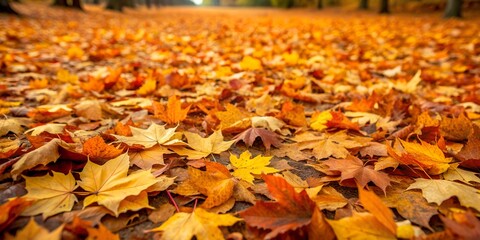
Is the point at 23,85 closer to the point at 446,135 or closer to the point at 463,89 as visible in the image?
the point at 446,135

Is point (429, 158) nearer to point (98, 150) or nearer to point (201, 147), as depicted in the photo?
point (201, 147)

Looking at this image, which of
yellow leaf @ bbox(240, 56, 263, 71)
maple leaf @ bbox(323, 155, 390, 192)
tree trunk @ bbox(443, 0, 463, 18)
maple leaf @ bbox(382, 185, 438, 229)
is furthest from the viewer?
tree trunk @ bbox(443, 0, 463, 18)

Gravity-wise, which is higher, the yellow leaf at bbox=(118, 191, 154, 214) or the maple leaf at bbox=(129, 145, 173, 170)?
the maple leaf at bbox=(129, 145, 173, 170)

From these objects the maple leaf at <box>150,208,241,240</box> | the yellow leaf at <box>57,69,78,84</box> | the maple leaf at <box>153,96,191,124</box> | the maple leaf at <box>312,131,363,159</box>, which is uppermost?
the yellow leaf at <box>57,69,78,84</box>

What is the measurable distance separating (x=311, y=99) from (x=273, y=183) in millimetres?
1378

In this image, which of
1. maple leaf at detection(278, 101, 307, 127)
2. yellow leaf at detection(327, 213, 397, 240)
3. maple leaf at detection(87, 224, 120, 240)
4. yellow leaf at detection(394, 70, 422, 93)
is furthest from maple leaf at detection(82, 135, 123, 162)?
yellow leaf at detection(394, 70, 422, 93)

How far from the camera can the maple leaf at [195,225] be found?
2.74 feet

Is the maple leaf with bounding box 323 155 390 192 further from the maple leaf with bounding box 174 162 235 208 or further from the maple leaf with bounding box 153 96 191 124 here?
the maple leaf with bounding box 153 96 191 124

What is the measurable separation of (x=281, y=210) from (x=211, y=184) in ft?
0.98

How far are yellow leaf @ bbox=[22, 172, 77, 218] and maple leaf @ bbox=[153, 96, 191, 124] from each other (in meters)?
0.66

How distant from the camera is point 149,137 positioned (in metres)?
1.32

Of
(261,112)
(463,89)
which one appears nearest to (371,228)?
(261,112)

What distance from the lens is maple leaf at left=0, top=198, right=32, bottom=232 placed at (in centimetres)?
81

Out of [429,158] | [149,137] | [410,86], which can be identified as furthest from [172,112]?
[410,86]
